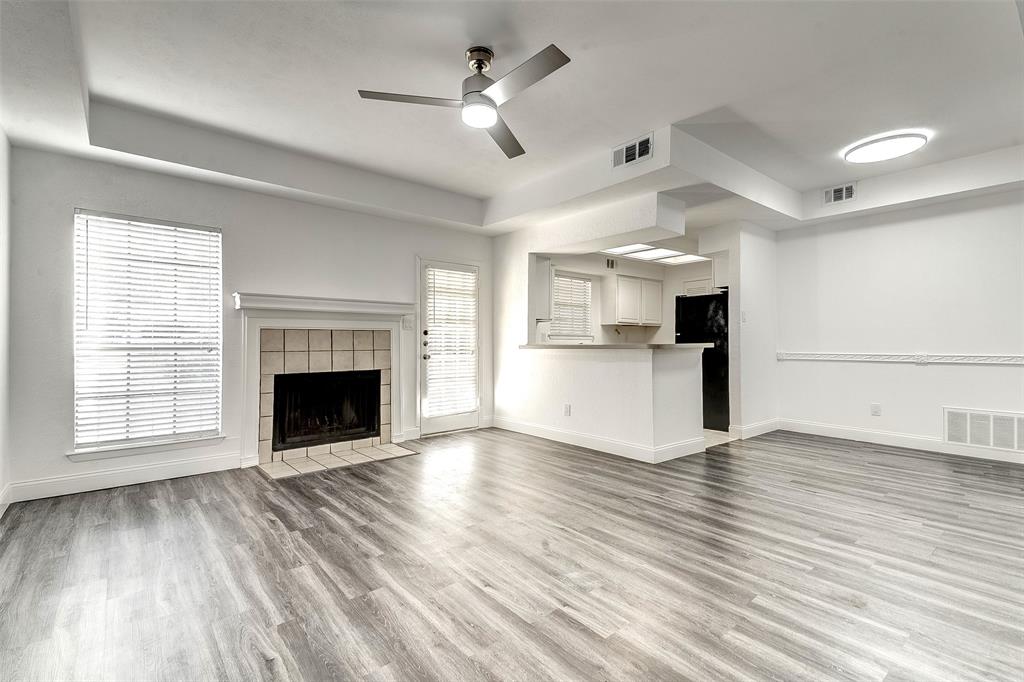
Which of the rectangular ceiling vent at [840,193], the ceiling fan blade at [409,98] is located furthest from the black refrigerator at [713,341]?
the ceiling fan blade at [409,98]

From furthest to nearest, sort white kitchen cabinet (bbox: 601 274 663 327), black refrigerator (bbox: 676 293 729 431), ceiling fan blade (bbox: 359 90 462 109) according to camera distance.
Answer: white kitchen cabinet (bbox: 601 274 663 327) < black refrigerator (bbox: 676 293 729 431) < ceiling fan blade (bbox: 359 90 462 109)

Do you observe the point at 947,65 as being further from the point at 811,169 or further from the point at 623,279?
the point at 623,279

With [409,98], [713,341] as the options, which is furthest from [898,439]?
[409,98]

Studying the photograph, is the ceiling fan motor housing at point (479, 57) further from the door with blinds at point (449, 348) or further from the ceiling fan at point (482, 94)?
the door with blinds at point (449, 348)

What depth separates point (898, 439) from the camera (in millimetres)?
5035

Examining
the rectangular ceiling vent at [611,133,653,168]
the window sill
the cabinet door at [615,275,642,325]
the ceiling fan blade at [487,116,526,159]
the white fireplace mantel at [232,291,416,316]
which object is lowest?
the window sill

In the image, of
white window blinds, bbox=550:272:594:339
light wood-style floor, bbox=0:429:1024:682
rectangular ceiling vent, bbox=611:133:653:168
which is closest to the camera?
light wood-style floor, bbox=0:429:1024:682

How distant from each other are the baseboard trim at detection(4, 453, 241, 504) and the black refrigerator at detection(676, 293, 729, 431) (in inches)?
208

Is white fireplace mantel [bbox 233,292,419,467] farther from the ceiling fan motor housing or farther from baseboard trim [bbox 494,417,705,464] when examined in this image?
the ceiling fan motor housing

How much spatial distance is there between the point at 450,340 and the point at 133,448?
3.20m

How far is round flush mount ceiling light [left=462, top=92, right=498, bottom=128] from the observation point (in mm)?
2625

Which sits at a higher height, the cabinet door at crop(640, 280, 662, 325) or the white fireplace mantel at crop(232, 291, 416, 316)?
the cabinet door at crop(640, 280, 662, 325)

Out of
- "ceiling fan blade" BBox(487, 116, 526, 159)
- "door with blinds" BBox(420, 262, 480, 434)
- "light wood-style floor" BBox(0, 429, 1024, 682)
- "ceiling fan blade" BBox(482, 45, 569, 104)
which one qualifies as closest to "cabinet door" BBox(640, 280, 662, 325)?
"door with blinds" BBox(420, 262, 480, 434)

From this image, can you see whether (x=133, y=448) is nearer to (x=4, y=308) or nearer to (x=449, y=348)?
(x=4, y=308)
